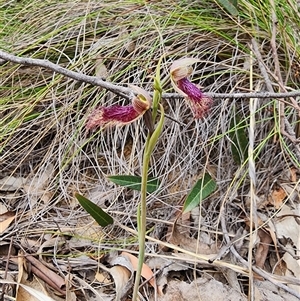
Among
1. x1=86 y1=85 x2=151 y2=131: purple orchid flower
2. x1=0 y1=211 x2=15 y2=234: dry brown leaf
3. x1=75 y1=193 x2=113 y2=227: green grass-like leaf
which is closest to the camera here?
x1=86 y1=85 x2=151 y2=131: purple orchid flower

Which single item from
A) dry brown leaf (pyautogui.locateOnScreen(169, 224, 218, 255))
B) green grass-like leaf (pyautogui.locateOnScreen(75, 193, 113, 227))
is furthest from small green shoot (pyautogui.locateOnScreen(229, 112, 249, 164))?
green grass-like leaf (pyautogui.locateOnScreen(75, 193, 113, 227))

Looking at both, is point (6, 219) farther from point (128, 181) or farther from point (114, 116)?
point (114, 116)

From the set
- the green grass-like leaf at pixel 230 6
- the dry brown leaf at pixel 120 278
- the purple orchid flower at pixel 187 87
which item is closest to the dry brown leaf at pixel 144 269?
the dry brown leaf at pixel 120 278

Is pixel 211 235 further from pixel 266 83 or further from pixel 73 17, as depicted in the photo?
pixel 73 17

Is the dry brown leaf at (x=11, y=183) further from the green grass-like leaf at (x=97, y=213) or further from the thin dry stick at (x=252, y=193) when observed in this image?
the thin dry stick at (x=252, y=193)

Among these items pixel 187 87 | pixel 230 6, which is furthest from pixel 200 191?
pixel 230 6

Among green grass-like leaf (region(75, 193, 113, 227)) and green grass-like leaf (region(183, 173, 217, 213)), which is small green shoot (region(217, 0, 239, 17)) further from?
green grass-like leaf (region(75, 193, 113, 227))
